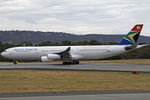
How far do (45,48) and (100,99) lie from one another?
38.7 meters

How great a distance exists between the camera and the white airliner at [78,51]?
4922 centimetres

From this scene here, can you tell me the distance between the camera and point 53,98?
48.4 ft

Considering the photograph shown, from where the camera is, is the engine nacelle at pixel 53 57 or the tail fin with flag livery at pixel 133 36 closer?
the engine nacelle at pixel 53 57

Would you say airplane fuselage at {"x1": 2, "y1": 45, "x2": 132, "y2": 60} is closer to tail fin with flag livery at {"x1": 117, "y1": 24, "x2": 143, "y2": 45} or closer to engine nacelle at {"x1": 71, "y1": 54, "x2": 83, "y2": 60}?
engine nacelle at {"x1": 71, "y1": 54, "x2": 83, "y2": 60}

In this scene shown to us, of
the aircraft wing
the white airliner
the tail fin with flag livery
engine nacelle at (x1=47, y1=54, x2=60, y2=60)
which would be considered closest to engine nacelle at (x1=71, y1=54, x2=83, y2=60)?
the white airliner

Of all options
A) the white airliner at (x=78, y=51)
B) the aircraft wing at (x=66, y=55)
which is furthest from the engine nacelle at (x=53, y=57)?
the aircraft wing at (x=66, y=55)

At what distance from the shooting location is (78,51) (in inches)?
2028

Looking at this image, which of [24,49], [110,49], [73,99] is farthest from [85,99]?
[24,49]

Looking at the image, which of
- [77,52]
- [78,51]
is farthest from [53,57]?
[78,51]

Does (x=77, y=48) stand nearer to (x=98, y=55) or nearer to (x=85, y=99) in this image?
(x=98, y=55)

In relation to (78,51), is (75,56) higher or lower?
lower

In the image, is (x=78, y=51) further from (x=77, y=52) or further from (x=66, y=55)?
(x=66, y=55)

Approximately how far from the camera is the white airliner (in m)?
49.2

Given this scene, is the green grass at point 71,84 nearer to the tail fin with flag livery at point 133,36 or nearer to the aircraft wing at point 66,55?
the aircraft wing at point 66,55
